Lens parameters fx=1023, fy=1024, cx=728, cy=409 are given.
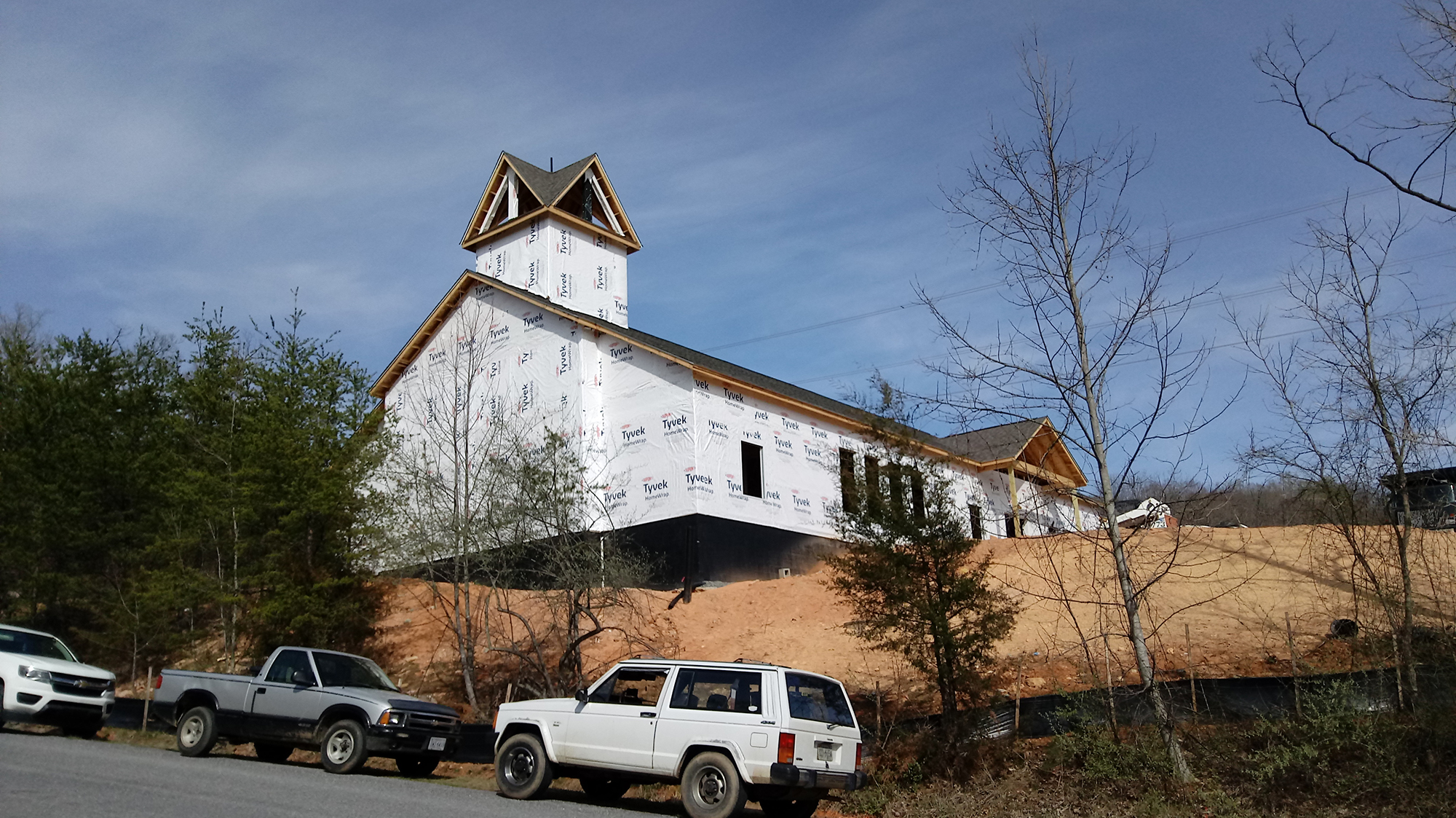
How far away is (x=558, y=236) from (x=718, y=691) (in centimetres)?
2542

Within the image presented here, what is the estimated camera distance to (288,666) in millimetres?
15469

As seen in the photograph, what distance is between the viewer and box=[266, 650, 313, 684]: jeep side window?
15.3m

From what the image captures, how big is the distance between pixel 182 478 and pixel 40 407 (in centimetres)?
640

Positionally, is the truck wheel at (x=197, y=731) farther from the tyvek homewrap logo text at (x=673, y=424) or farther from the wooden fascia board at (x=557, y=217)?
the wooden fascia board at (x=557, y=217)

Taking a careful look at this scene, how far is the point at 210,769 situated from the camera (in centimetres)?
1334

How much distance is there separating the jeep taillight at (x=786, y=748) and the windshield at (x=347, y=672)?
7.59 m

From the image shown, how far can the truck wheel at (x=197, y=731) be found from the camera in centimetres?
1544

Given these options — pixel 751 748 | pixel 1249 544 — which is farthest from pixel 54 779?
Result: pixel 1249 544

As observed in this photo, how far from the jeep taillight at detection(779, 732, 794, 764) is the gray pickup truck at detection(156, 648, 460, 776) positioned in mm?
6087

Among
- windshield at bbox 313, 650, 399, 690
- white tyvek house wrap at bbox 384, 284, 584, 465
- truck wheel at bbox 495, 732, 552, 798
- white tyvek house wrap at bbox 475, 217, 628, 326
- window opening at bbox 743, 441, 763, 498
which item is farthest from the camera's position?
white tyvek house wrap at bbox 475, 217, 628, 326

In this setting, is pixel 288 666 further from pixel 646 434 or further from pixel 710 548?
pixel 646 434

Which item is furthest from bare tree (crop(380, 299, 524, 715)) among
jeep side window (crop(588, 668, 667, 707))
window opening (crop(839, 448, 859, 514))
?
jeep side window (crop(588, 668, 667, 707))

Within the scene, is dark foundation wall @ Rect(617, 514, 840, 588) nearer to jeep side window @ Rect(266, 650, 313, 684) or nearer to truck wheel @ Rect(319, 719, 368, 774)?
jeep side window @ Rect(266, 650, 313, 684)

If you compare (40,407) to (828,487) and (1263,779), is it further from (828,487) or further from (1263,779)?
(1263,779)
